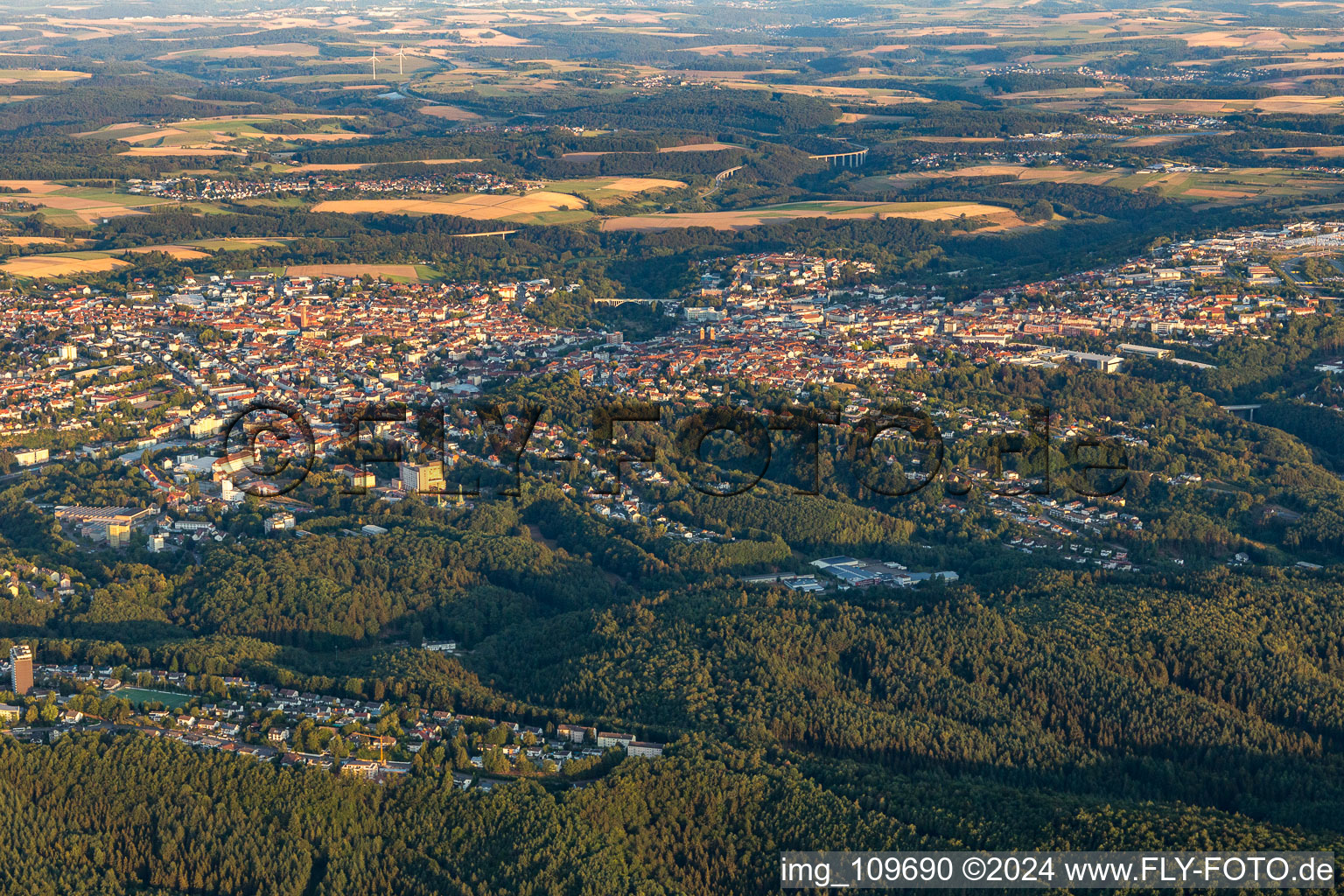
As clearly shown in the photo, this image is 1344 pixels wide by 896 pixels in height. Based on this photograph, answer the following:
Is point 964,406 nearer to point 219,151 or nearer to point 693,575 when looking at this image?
point 693,575

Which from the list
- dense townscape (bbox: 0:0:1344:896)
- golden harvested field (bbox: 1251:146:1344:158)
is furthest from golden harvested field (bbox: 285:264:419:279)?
golden harvested field (bbox: 1251:146:1344:158)

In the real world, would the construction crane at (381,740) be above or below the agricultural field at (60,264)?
above

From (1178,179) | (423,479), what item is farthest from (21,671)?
(1178,179)

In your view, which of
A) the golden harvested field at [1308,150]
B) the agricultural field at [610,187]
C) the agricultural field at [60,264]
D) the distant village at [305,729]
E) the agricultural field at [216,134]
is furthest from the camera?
the agricultural field at [216,134]

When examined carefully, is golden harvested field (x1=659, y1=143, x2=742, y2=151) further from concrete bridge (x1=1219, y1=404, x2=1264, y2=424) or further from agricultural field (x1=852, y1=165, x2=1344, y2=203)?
concrete bridge (x1=1219, y1=404, x2=1264, y2=424)

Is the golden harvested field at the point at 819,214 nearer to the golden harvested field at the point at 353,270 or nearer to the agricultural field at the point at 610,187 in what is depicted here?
the agricultural field at the point at 610,187

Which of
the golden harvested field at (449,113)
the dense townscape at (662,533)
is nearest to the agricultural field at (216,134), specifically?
the golden harvested field at (449,113)

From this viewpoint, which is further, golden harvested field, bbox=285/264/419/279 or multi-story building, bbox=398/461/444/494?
golden harvested field, bbox=285/264/419/279
